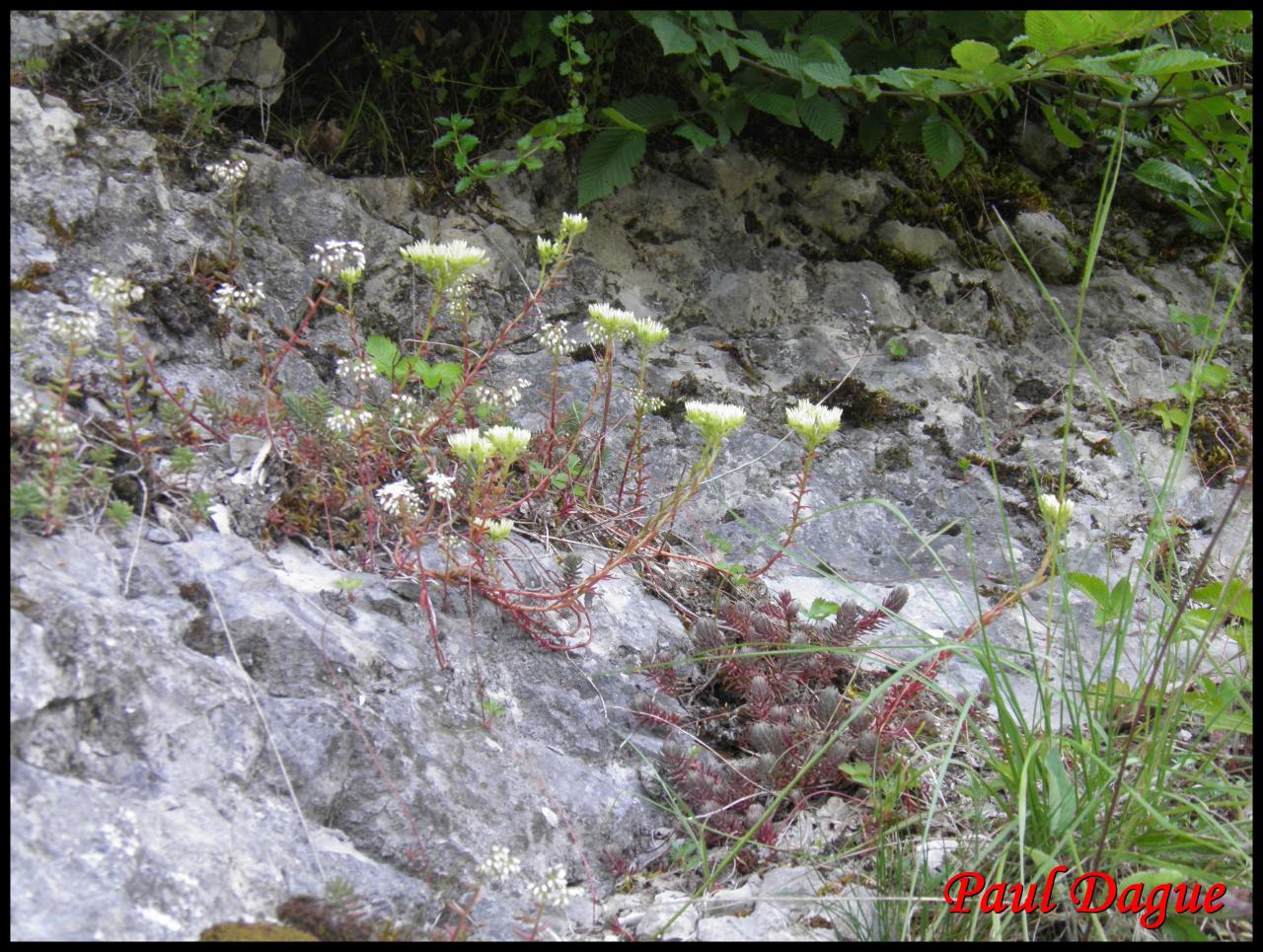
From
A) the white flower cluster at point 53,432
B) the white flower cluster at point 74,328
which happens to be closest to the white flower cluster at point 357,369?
the white flower cluster at point 74,328

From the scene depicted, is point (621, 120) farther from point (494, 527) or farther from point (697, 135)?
point (494, 527)

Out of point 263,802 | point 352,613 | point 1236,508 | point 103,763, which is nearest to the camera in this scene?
point 103,763

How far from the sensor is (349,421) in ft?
8.52

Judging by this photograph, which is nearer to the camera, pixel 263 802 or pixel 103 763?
pixel 103 763

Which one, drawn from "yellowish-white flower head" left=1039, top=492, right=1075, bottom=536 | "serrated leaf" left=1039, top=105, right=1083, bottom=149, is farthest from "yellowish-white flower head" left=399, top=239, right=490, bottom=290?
"serrated leaf" left=1039, top=105, right=1083, bottom=149

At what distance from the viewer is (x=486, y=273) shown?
362 centimetres

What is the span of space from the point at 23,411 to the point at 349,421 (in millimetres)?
805

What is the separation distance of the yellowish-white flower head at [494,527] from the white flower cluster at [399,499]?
0.66ft

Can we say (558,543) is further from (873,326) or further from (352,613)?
(873,326)

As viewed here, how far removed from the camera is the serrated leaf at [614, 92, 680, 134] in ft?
11.8

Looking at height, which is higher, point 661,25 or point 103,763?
point 661,25

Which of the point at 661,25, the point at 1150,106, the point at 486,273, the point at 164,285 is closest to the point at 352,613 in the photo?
the point at 164,285

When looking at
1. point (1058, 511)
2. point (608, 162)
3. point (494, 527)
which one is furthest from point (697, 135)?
point (1058, 511)

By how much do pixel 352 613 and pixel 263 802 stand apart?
0.61 metres
